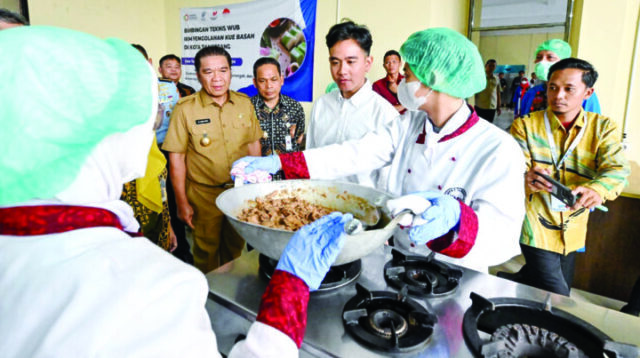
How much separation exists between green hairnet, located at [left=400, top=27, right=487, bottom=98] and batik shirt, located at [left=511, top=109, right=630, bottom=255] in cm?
96

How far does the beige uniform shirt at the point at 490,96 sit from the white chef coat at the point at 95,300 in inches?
171

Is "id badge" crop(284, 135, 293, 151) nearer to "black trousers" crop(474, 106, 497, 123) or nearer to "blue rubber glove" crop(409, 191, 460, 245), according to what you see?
"blue rubber glove" crop(409, 191, 460, 245)

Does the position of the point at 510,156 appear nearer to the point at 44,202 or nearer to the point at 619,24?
the point at 44,202

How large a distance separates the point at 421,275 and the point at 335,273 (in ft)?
0.84

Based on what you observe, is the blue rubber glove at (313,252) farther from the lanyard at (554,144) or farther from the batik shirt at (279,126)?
the batik shirt at (279,126)

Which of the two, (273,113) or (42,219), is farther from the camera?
(273,113)

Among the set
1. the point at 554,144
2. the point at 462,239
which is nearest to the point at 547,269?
the point at 554,144

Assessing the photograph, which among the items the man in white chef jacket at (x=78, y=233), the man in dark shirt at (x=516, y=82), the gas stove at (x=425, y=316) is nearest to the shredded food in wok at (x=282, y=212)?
the gas stove at (x=425, y=316)

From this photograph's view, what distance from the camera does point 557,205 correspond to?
6.30ft

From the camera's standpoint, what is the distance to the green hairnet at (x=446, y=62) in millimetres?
1234

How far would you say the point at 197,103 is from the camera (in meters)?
2.28

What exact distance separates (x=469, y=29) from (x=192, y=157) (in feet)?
11.0

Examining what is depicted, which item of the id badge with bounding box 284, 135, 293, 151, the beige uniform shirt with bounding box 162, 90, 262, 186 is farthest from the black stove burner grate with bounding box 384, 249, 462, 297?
the id badge with bounding box 284, 135, 293, 151

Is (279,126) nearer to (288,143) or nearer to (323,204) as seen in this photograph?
(288,143)
